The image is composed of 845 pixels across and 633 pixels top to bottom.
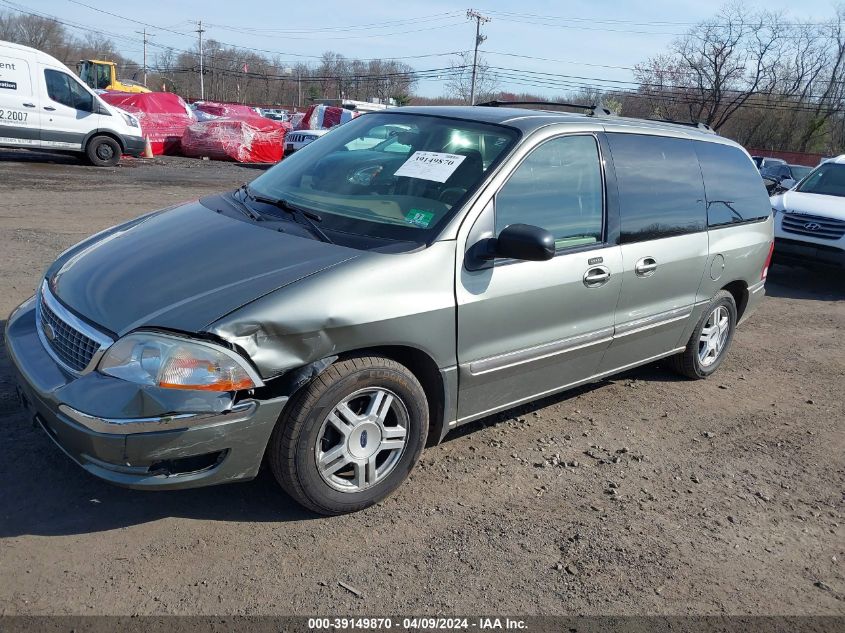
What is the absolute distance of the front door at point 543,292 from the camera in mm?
3492

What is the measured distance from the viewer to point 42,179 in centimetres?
1366

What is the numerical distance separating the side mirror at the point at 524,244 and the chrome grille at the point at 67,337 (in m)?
1.76

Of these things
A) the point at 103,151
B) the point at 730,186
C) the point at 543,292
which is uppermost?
the point at 730,186

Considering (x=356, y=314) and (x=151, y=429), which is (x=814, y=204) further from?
(x=151, y=429)

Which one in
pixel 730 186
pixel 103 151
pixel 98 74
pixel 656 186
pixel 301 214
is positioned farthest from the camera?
pixel 98 74

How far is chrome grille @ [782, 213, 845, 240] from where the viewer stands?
9.16 metres

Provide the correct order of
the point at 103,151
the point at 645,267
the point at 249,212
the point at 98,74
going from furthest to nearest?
the point at 98,74
the point at 103,151
the point at 645,267
the point at 249,212

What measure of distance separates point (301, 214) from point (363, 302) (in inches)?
33.2

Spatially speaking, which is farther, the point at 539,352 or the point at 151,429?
the point at 539,352

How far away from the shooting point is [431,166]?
12.2 feet

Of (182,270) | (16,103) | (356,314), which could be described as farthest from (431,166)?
(16,103)

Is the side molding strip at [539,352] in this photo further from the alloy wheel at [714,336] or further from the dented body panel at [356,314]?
the alloy wheel at [714,336]

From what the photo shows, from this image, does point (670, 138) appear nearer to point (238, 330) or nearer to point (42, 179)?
point (238, 330)

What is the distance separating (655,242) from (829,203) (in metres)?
6.72
